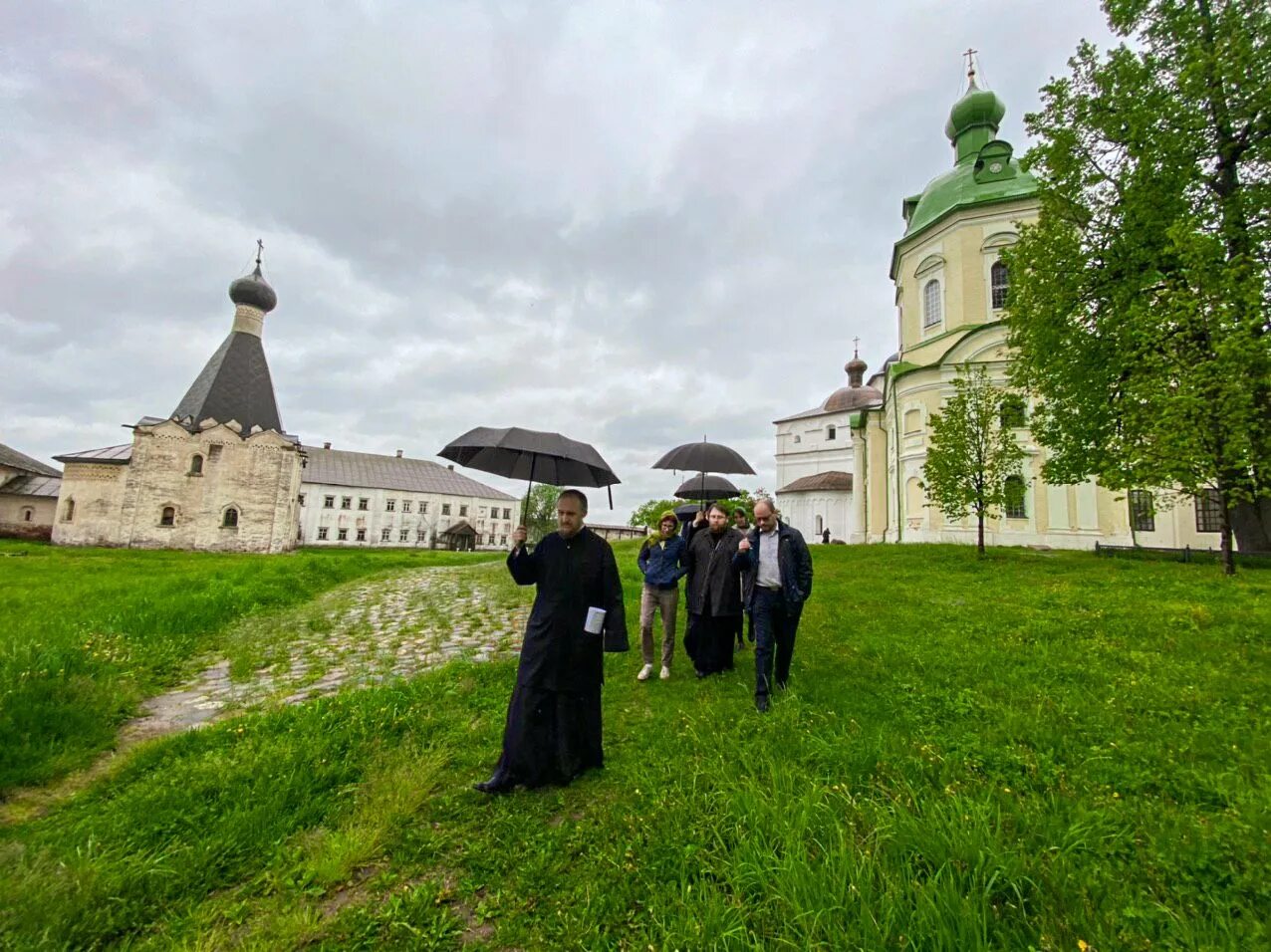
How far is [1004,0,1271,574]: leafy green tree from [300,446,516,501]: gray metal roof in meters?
70.4

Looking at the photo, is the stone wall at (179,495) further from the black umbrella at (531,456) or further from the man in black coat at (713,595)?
the man in black coat at (713,595)

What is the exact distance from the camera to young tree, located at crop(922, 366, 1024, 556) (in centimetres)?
1762

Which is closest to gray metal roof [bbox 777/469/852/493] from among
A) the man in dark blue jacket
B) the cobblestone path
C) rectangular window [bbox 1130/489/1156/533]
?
rectangular window [bbox 1130/489/1156/533]

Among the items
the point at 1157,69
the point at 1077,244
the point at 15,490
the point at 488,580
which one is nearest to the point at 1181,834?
the point at 488,580

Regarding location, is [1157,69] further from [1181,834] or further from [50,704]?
[50,704]

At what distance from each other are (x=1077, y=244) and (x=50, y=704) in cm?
2405

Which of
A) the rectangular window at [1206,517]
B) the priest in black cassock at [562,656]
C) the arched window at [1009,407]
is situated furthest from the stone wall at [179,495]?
the rectangular window at [1206,517]

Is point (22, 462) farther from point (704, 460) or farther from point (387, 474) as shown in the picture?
point (704, 460)

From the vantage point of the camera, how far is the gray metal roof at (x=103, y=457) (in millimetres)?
42281

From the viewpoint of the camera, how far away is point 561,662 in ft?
14.1

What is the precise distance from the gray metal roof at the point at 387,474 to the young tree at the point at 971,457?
67911mm

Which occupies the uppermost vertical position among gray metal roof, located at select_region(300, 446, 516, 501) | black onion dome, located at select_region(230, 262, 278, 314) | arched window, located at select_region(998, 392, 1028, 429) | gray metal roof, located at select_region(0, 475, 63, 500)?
black onion dome, located at select_region(230, 262, 278, 314)

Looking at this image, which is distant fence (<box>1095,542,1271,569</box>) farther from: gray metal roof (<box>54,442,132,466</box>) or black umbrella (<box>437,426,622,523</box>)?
gray metal roof (<box>54,442,132,466</box>)

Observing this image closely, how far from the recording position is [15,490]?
163ft
